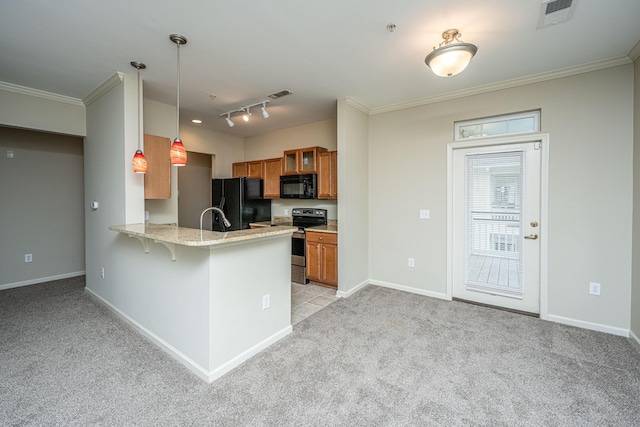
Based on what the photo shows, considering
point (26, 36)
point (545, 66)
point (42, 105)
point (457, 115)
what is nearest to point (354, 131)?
point (457, 115)

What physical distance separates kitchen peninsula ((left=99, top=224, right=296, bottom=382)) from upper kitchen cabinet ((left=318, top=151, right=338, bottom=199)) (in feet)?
5.76

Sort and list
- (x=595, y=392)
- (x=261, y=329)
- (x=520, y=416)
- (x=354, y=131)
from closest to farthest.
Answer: (x=520, y=416)
(x=595, y=392)
(x=261, y=329)
(x=354, y=131)

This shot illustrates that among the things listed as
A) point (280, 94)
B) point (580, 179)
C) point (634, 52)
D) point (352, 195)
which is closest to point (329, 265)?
point (352, 195)

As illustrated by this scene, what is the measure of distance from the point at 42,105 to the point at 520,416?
545cm

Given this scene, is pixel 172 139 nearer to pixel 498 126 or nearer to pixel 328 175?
pixel 328 175

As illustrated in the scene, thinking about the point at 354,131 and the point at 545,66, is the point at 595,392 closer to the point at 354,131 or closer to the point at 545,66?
the point at 545,66

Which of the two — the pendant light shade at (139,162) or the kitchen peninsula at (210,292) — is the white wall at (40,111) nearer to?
the pendant light shade at (139,162)

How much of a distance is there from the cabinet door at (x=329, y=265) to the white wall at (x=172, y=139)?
222 centimetres

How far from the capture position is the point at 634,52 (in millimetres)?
2451

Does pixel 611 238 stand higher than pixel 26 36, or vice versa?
pixel 26 36

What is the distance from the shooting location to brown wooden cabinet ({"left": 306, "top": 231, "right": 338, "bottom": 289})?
394 cm

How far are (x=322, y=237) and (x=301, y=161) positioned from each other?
4.42ft

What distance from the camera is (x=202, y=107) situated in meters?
3.93

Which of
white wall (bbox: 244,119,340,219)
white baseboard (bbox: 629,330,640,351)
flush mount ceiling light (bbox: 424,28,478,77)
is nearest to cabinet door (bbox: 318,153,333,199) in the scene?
white wall (bbox: 244,119,340,219)
